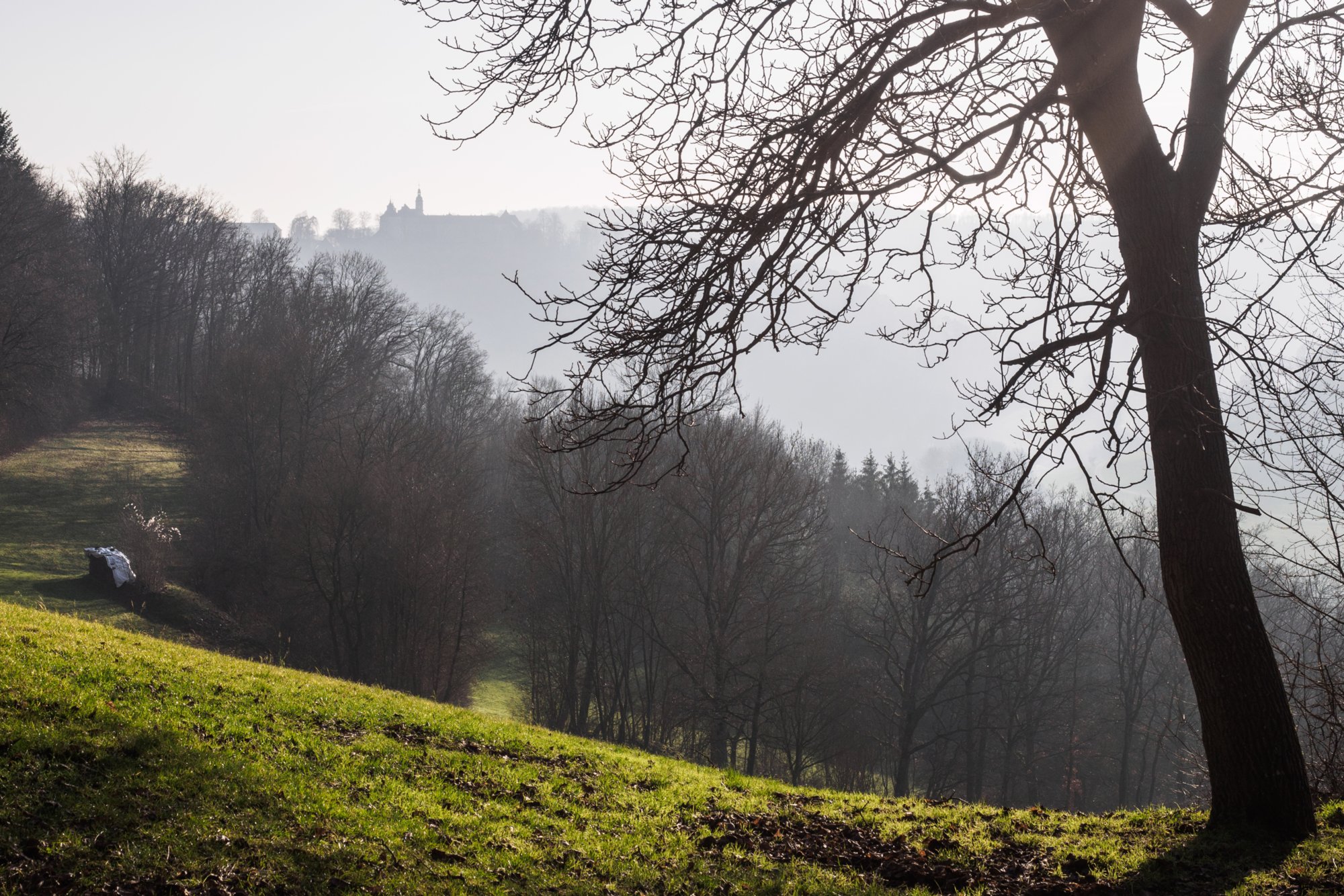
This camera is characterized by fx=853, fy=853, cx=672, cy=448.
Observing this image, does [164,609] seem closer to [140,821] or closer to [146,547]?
[146,547]

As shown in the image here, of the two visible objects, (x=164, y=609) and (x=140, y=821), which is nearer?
(x=140, y=821)

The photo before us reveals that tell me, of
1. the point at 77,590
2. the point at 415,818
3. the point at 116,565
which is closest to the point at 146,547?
the point at 116,565

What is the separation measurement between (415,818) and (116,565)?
1128 inches

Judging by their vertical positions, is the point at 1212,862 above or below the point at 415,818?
above

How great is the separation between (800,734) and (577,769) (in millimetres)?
24305

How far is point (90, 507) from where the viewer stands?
130ft

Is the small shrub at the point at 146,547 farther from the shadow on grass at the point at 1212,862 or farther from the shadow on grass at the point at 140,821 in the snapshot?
the shadow on grass at the point at 1212,862

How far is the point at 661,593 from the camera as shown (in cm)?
3734

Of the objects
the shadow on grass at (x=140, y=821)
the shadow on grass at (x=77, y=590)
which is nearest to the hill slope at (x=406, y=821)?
the shadow on grass at (x=140, y=821)

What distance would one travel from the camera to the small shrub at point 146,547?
1195 inches

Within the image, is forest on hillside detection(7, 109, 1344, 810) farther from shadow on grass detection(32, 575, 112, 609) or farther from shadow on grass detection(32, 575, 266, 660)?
shadow on grass detection(32, 575, 112, 609)

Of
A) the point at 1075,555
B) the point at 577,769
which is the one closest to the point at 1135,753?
the point at 1075,555

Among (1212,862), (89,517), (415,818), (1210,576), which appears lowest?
(415,818)

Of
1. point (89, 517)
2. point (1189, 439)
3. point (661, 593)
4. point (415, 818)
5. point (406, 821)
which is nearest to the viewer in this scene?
point (406, 821)
